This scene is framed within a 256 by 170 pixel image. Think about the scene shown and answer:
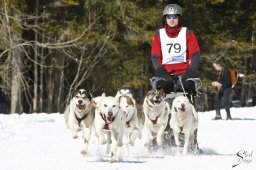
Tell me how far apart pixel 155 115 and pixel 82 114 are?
1.04 m

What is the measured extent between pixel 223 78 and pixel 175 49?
917 centimetres

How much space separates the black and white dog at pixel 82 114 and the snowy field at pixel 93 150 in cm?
30

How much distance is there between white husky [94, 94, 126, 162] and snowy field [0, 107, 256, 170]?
243 mm

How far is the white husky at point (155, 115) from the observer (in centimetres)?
819

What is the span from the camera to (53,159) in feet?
24.3

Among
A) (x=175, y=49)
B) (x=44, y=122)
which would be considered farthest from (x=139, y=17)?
(x=175, y=49)

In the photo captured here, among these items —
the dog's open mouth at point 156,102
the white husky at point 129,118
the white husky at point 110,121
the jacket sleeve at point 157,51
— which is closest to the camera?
the white husky at point 110,121

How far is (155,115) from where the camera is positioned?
27.3 ft

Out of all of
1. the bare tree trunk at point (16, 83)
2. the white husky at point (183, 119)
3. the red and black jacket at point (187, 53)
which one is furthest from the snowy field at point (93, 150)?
the bare tree trunk at point (16, 83)

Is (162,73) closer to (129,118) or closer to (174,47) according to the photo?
(174,47)

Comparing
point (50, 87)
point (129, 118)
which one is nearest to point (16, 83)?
point (50, 87)

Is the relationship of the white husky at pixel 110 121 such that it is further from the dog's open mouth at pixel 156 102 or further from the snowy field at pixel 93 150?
the dog's open mouth at pixel 156 102

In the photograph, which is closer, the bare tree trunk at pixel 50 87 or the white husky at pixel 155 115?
the white husky at pixel 155 115

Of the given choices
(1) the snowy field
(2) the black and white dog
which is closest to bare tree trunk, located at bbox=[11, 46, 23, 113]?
(1) the snowy field
